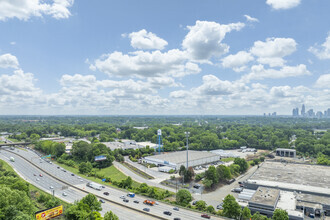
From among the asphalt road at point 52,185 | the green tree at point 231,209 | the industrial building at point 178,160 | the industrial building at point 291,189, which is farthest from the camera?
the industrial building at point 178,160

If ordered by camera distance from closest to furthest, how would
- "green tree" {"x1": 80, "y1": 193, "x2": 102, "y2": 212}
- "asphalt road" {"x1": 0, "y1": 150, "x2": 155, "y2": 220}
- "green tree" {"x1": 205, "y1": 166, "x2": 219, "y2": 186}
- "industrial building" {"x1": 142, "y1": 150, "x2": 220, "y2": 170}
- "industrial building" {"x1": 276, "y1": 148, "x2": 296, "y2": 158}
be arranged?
"green tree" {"x1": 80, "y1": 193, "x2": 102, "y2": 212}
"asphalt road" {"x1": 0, "y1": 150, "x2": 155, "y2": 220}
"green tree" {"x1": 205, "y1": 166, "x2": 219, "y2": 186}
"industrial building" {"x1": 142, "y1": 150, "x2": 220, "y2": 170}
"industrial building" {"x1": 276, "y1": 148, "x2": 296, "y2": 158}

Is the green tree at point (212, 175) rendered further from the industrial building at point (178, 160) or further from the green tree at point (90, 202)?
A: the green tree at point (90, 202)

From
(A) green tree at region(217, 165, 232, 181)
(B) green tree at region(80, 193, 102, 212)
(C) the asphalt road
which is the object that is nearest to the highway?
(C) the asphalt road

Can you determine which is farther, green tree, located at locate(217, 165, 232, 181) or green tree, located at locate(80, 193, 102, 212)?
green tree, located at locate(217, 165, 232, 181)

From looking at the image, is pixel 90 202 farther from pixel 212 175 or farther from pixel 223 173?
pixel 223 173

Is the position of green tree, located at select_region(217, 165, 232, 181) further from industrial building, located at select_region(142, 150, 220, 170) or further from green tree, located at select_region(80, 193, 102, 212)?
green tree, located at select_region(80, 193, 102, 212)

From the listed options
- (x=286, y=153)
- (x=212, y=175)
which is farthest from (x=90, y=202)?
(x=286, y=153)

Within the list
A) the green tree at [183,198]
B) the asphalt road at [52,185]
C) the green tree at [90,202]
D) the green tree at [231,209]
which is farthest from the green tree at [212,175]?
the green tree at [90,202]
